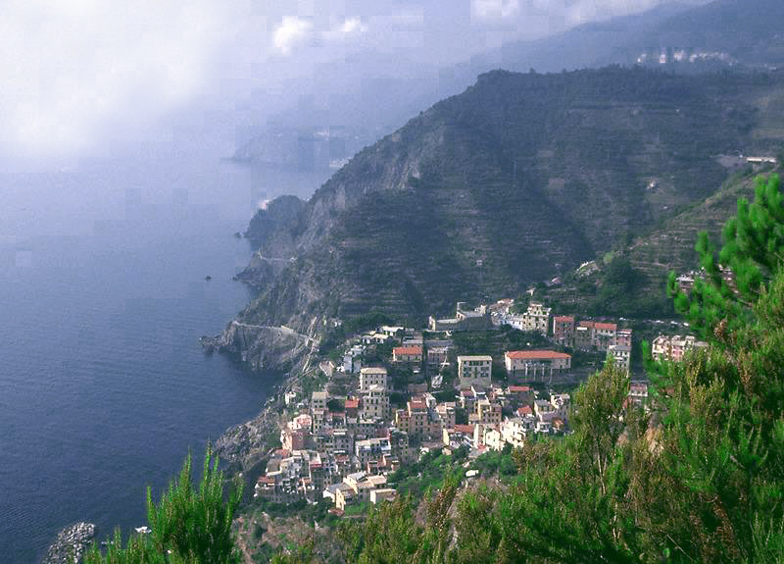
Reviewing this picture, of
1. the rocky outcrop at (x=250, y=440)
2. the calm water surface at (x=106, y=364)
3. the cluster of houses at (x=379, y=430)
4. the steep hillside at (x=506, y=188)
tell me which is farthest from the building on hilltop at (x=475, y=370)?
the steep hillside at (x=506, y=188)

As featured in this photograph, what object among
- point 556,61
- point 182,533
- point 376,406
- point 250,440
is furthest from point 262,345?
point 556,61

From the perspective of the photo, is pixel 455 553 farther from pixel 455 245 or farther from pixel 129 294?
pixel 129 294

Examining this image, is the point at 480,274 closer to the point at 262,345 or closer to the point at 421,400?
the point at 262,345

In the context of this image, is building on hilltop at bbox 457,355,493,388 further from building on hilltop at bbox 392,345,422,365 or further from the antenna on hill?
the antenna on hill

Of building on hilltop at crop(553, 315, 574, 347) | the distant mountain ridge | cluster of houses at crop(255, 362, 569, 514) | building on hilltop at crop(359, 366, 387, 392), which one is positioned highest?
the distant mountain ridge

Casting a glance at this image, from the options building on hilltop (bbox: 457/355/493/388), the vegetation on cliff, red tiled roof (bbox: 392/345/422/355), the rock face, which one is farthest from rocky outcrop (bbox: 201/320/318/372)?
the vegetation on cliff

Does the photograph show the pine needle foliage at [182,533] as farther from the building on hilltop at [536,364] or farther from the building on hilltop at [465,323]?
the building on hilltop at [465,323]
